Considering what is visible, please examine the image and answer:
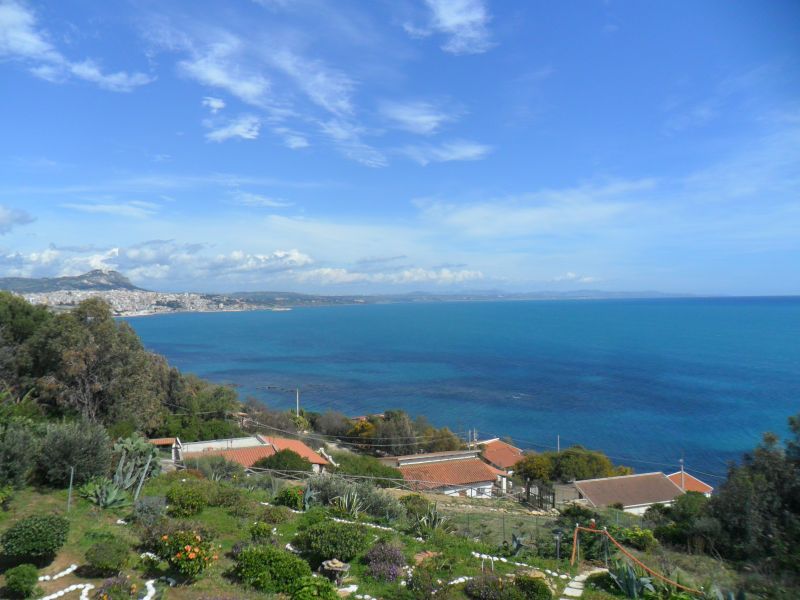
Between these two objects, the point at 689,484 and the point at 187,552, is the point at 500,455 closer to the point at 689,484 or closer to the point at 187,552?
the point at 689,484

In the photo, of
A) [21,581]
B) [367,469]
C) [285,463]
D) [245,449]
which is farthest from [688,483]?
[21,581]

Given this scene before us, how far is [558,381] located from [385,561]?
61249mm

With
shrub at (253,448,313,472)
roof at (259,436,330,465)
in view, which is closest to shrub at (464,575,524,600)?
shrub at (253,448,313,472)

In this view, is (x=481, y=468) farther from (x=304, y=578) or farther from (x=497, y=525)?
(x=304, y=578)

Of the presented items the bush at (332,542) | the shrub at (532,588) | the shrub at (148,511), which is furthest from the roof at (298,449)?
the shrub at (532,588)

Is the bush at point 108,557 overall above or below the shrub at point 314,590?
above

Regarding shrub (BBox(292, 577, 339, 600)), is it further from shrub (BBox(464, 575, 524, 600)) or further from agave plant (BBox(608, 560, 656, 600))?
agave plant (BBox(608, 560, 656, 600))

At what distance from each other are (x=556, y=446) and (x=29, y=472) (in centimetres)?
3782

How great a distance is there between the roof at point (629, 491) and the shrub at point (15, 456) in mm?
20357

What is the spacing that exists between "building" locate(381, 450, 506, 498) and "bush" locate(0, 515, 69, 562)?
55.3 feet

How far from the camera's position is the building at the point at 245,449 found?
848 inches

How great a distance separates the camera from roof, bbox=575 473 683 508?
73.5 feet

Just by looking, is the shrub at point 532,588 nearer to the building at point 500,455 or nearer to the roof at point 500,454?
the building at point 500,455

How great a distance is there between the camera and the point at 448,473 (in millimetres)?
25594
